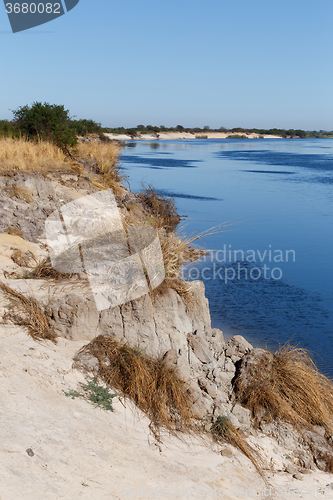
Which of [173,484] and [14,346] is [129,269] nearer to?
[14,346]

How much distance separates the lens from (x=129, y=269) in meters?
5.74

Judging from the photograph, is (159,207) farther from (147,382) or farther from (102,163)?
(147,382)

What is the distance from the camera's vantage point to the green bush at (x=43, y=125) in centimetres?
1720

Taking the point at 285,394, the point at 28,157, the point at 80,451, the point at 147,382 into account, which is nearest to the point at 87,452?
the point at 80,451

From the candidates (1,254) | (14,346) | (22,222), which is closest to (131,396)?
(14,346)

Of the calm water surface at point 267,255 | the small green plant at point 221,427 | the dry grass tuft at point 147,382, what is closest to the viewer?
the dry grass tuft at point 147,382
